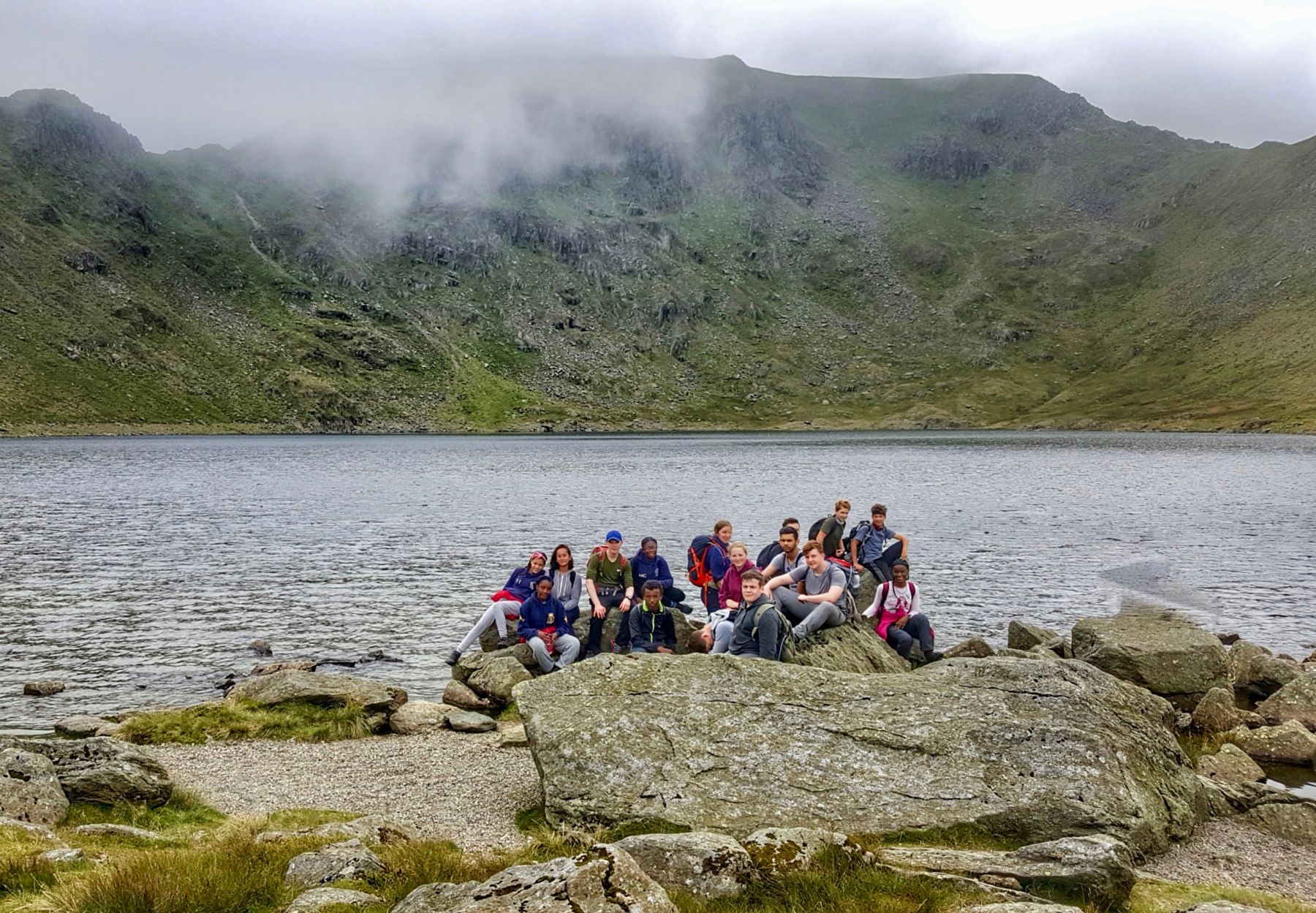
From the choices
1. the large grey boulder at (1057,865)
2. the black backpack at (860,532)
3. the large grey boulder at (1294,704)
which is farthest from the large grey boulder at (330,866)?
the large grey boulder at (1294,704)

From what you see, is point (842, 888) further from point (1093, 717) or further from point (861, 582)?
point (861, 582)

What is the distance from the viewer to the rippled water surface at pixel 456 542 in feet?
92.1

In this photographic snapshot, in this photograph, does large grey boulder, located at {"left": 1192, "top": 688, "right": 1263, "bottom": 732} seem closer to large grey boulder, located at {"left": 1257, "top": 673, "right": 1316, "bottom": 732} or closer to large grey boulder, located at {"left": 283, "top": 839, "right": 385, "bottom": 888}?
large grey boulder, located at {"left": 1257, "top": 673, "right": 1316, "bottom": 732}

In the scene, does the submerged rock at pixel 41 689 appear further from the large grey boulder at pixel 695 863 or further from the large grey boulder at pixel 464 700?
the large grey boulder at pixel 695 863

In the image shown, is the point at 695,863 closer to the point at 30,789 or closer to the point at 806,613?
the point at 30,789

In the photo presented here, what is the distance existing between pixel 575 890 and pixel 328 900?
10.2 ft

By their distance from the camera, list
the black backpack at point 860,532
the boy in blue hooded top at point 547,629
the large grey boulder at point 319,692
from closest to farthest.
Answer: the large grey boulder at point 319,692
the boy in blue hooded top at point 547,629
the black backpack at point 860,532

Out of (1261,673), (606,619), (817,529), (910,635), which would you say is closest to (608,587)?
(606,619)

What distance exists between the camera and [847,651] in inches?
682

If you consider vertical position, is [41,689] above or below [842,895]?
below

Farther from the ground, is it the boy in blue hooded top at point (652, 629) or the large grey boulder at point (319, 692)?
the boy in blue hooded top at point (652, 629)

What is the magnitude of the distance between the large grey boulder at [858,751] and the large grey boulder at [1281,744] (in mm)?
5353

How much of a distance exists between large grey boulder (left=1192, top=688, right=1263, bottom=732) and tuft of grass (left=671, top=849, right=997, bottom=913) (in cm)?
1342

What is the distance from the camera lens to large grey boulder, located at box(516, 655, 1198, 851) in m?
10.8
